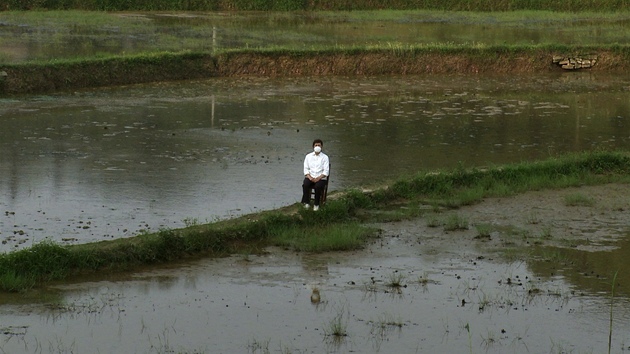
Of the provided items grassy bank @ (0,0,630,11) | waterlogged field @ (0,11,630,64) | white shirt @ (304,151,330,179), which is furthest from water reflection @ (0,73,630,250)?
grassy bank @ (0,0,630,11)

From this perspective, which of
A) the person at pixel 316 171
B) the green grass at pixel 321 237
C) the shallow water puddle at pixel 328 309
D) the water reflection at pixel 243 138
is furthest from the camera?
the water reflection at pixel 243 138

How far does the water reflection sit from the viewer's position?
9.14m

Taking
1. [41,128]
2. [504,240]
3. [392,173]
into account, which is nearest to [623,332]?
[504,240]

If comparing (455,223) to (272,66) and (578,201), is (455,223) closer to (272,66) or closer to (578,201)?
(578,201)

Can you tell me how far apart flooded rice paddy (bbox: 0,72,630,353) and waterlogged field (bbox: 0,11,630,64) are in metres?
3.12

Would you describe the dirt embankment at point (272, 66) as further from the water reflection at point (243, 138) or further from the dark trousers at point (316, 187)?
the dark trousers at point (316, 187)

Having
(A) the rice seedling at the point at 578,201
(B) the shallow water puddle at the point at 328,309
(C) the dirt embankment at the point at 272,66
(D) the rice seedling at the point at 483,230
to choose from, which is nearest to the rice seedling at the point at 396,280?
(B) the shallow water puddle at the point at 328,309

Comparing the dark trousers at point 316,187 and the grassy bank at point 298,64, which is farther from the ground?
the grassy bank at point 298,64

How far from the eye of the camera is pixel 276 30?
2317 cm

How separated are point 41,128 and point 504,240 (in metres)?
7.06

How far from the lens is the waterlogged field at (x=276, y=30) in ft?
64.4

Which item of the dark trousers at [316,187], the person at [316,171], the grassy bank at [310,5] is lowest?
the dark trousers at [316,187]

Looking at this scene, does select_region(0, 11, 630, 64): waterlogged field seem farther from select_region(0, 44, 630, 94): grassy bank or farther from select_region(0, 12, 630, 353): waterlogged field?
select_region(0, 44, 630, 94): grassy bank

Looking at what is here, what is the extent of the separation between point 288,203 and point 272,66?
31.4ft
